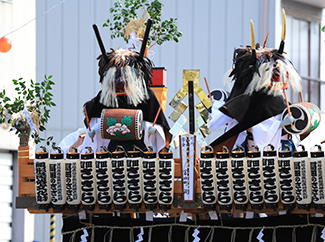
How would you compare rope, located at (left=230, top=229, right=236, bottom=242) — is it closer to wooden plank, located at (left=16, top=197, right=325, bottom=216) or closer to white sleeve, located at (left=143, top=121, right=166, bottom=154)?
wooden plank, located at (left=16, top=197, right=325, bottom=216)

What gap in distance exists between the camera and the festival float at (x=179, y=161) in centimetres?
476

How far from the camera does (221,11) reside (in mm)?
10180

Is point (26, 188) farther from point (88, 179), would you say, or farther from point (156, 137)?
point (156, 137)

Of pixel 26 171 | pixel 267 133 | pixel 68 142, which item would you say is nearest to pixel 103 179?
pixel 26 171

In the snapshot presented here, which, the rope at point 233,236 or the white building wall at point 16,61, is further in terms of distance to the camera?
the white building wall at point 16,61

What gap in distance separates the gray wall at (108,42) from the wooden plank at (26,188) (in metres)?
4.49

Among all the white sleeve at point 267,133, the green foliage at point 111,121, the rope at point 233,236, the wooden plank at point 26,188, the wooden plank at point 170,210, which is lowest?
the rope at point 233,236

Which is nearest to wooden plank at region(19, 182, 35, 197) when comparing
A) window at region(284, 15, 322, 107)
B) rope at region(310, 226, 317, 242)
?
rope at region(310, 226, 317, 242)

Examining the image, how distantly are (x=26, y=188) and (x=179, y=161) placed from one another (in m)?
1.50

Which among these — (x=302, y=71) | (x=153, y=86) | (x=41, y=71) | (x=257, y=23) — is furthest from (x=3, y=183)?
(x=302, y=71)

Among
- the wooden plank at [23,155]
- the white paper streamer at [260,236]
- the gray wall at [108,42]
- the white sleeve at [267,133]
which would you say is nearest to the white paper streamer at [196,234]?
the white paper streamer at [260,236]

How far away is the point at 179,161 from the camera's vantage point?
17.4ft

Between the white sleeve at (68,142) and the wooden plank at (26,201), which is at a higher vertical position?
the white sleeve at (68,142)

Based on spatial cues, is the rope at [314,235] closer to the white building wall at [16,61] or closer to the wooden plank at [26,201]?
the wooden plank at [26,201]
